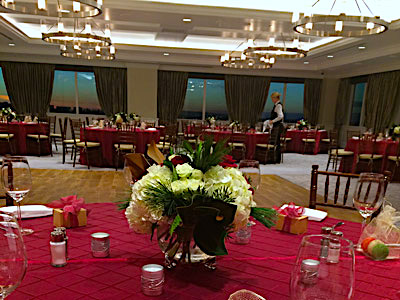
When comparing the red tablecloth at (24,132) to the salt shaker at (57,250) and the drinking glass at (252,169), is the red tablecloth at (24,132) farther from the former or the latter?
the salt shaker at (57,250)

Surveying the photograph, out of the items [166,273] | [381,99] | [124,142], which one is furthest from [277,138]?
[166,273]

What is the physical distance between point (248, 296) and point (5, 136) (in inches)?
342

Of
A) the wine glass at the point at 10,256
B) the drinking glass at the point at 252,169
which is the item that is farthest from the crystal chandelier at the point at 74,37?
the wine glass at the point at 10,256

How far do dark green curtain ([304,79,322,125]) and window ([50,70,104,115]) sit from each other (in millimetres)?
8245

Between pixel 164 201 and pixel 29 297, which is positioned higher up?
pixel 164 201

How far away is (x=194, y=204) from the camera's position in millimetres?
914

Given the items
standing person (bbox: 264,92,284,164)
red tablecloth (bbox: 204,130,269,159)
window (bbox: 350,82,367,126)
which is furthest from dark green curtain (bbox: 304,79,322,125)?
red tablecloth (bbox: 204,130,269,159)

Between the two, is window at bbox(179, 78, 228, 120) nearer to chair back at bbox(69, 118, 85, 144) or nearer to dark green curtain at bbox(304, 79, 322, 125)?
dark green curtain at bbox(304, 79, 322, 125)

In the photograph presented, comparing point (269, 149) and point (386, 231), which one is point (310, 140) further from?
point (386, 231)

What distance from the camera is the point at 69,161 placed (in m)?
7.99

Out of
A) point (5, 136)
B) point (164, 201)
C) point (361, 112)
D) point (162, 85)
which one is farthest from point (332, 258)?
point (361, 112)

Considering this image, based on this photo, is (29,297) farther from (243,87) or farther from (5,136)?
(243,87)

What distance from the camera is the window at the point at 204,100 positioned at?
46.1ft

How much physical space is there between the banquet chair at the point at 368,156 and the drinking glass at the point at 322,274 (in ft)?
24.1
